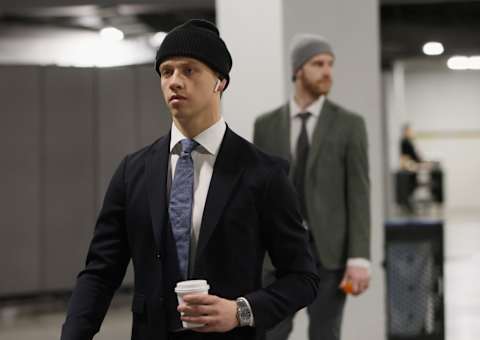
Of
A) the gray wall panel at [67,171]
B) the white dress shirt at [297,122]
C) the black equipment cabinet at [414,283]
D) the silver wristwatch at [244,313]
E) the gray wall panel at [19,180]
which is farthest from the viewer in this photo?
the gray wall panel at [67,171]

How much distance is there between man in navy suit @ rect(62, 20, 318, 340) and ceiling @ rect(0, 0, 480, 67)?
7.00m

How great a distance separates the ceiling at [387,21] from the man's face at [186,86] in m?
7.01

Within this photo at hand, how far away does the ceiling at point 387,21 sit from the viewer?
9375 millimetres

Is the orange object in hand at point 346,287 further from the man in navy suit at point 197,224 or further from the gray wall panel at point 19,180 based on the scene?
the gray wall panel at point 19,180

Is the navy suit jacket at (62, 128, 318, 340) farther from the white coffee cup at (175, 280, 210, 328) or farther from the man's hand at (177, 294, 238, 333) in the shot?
the white coffee cup at (175, 280, 210, 328)

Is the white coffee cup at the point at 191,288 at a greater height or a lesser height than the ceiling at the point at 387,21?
lesser

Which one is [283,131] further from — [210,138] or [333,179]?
[210,138]

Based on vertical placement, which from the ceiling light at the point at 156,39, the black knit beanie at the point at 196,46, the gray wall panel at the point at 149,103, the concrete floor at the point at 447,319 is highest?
the ceiling light at the point at 156,39

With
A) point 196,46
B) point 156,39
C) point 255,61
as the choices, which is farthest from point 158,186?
point 156,39

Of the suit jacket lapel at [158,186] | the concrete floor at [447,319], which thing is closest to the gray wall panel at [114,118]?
the concrete floor at [447,319]

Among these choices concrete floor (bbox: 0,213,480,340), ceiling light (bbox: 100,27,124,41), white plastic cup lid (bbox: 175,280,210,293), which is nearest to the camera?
white plastic cup lid (bbox: 175,280,210,293)

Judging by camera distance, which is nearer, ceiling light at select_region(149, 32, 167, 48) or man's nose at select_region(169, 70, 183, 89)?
man's nose at select_region(169, 70, 183, 89)

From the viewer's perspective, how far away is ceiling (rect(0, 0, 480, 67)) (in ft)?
30.8

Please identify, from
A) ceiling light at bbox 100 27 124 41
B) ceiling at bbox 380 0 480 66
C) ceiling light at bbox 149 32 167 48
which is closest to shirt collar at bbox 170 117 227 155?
ceiling light at bbox 100 27 124 41
